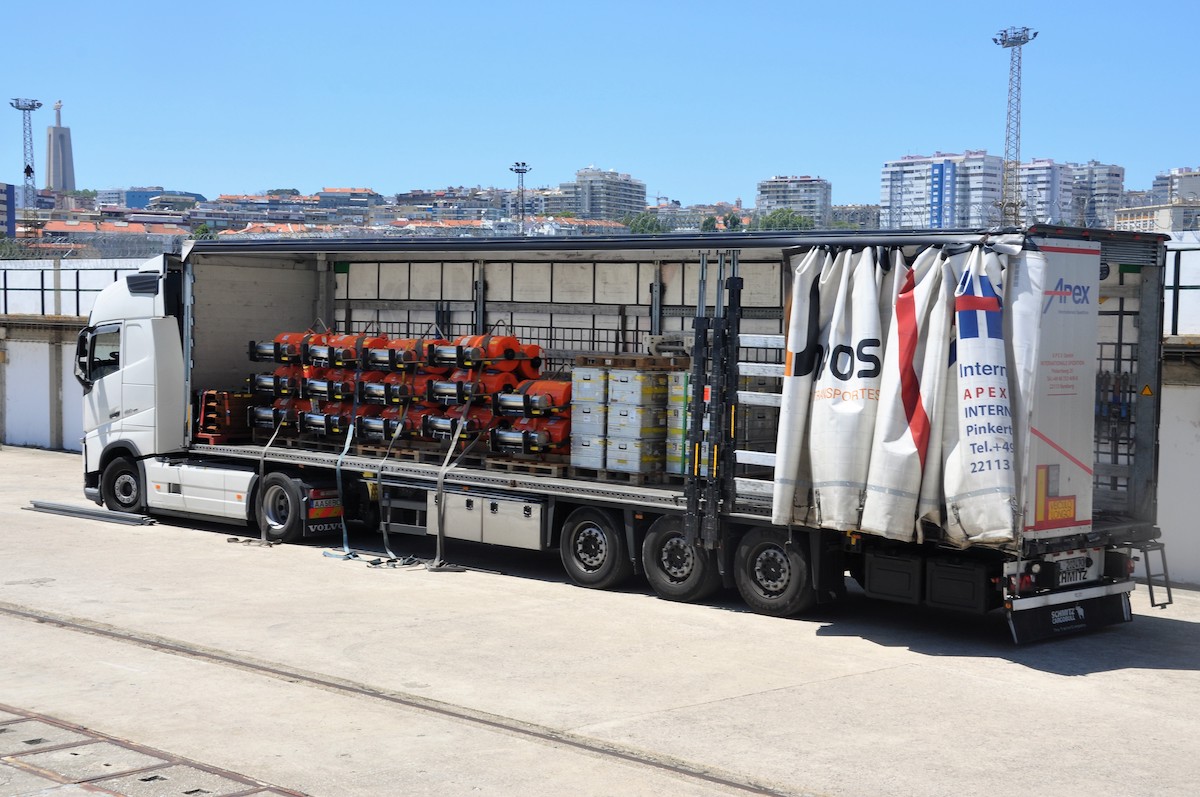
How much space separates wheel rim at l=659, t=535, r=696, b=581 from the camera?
13969 mm

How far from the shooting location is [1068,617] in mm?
12367

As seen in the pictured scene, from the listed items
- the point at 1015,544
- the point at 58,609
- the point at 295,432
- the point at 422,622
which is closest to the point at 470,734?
the point at 422,622

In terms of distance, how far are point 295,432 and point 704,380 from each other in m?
7.90

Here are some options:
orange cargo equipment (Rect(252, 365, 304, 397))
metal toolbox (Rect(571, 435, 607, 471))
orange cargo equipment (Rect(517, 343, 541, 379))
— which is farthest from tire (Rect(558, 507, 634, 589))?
orange cargo equipment (Rect(252, 365, 304, 397))

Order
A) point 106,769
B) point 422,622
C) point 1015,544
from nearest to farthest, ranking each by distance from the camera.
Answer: point 106,769 → point 1015,544 → point 422,622

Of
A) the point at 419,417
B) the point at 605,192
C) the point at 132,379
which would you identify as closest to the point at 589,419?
the point at 419,417

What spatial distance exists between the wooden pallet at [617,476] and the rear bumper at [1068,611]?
4.07 meters

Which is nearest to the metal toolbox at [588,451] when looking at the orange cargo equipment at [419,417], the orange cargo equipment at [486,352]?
the orange cargo equipment at [486,352]

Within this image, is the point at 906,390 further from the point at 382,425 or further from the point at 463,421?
the point at 382,425

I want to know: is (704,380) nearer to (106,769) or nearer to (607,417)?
(607,417)

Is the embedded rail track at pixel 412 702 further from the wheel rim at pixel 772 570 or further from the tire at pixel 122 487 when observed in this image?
the tire at pixel 122 487

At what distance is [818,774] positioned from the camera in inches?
325

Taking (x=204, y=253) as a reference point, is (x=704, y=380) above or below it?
below

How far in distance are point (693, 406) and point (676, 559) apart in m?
1.68
